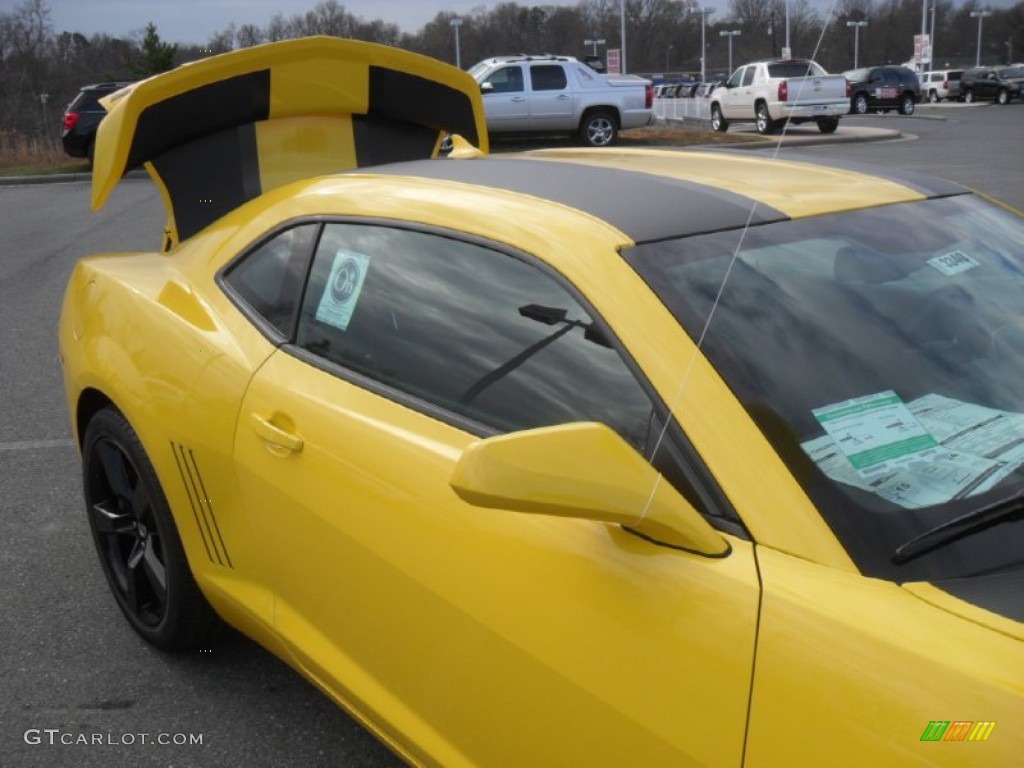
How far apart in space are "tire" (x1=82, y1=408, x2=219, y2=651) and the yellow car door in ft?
1.80

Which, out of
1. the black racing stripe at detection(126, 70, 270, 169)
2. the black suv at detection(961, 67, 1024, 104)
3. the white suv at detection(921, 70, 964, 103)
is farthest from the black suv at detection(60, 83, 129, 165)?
the white suv at detection(921, 70, 964, 103)

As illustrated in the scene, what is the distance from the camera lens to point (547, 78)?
2181cm

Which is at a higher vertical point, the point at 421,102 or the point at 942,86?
the point at 421,102

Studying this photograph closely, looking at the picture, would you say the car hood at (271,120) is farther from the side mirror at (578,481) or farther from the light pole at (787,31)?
the side mirror at (578,481)

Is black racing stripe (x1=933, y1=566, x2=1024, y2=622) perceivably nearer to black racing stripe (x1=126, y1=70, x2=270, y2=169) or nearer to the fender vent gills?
the fender vent gills

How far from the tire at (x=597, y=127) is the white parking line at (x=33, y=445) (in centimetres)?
1814

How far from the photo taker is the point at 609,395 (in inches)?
72.8

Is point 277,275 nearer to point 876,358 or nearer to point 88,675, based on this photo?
point 88,675

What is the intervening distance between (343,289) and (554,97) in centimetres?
2008

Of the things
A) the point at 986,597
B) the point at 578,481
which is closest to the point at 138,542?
the point at 578,481

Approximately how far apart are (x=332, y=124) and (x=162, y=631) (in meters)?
2.06

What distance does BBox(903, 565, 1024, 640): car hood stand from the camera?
139 centimetres

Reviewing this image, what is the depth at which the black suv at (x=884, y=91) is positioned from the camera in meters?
34.0

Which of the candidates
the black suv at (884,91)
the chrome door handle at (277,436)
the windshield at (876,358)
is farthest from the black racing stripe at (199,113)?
the black suv at (884,91)
